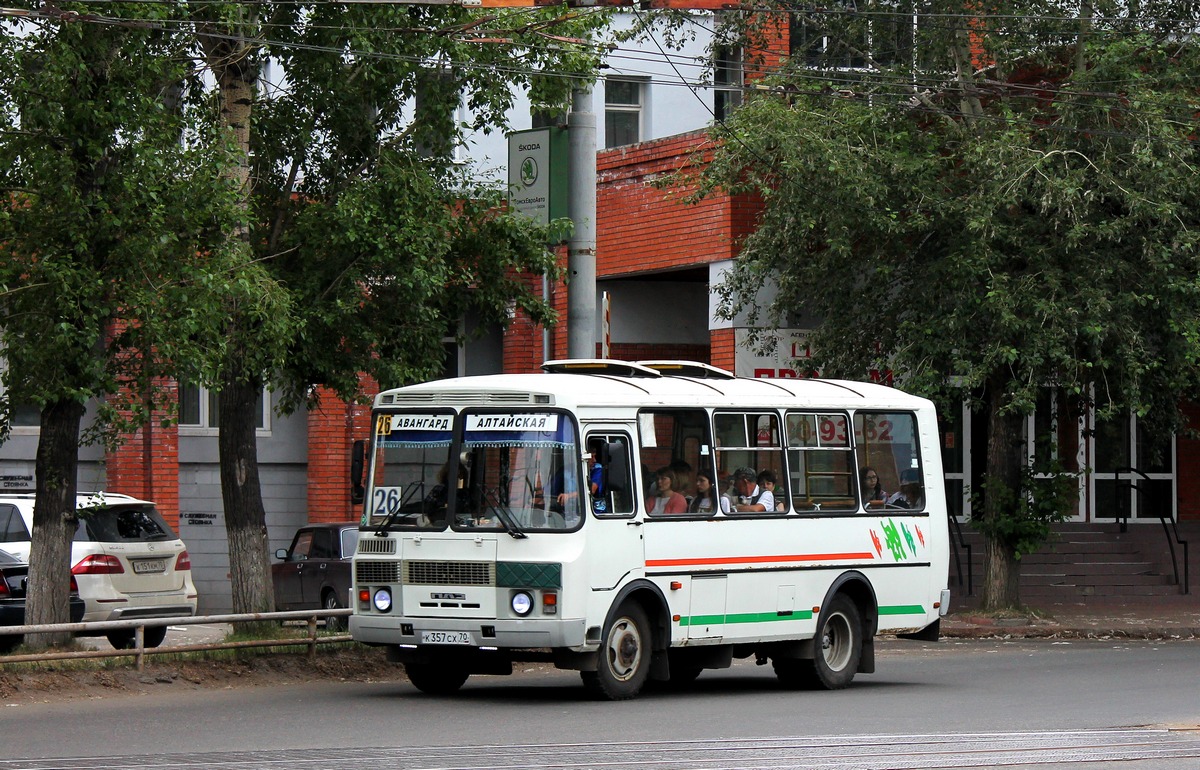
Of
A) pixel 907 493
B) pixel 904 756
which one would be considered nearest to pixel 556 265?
pixel 907 493

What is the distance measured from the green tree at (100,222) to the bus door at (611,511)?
3458 millimetres

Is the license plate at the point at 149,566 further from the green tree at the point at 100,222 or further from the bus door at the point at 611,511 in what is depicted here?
the bus door at the point at 611,511

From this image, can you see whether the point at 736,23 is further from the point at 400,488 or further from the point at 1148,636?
the point at 400,488

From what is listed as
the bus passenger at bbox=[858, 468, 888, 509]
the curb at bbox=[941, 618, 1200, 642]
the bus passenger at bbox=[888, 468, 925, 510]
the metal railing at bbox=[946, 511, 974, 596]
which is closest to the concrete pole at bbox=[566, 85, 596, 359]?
the bus passenger at bbox=[858, 468, 888, 509]

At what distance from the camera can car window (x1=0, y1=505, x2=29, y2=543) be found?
60.6 ft

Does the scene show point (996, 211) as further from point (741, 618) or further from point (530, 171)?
point (741, 618)

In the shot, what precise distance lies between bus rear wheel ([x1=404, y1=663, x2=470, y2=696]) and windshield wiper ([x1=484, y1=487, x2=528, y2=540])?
6.00ft

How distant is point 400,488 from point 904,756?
17.6ft

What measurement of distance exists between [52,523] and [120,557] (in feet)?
7.07

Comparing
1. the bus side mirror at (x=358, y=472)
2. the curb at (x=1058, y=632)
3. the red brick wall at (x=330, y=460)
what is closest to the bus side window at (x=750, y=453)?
the bus side mirror at (x=358, y=472)

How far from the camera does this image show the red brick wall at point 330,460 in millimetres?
31266

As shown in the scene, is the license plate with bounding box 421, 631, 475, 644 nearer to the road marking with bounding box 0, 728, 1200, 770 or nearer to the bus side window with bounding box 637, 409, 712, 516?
the bus side window with bounding box 637, 409, 712, 516

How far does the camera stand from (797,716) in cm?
1355

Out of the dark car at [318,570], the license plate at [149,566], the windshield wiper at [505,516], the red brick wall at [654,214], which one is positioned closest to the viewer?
the windshield wiper at [505,516]
